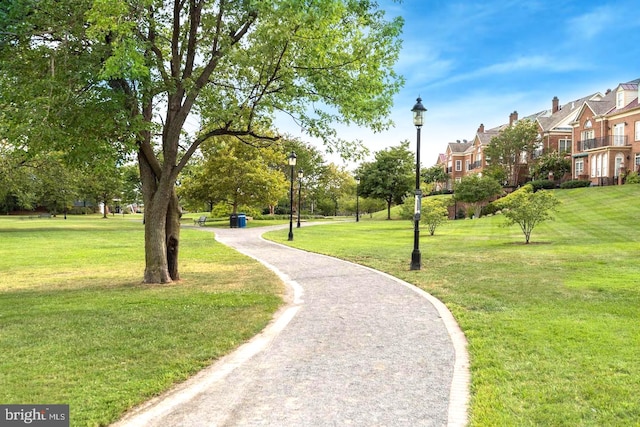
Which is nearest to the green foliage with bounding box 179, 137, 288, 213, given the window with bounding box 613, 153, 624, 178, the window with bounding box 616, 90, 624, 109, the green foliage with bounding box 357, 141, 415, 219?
the green foliage with bounding box 357, 141, 415, 219

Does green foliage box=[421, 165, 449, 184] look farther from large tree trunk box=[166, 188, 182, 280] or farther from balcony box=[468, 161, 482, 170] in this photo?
large tree trunk box=[166, 188, 182, 280]

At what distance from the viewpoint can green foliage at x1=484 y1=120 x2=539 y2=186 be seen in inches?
2007

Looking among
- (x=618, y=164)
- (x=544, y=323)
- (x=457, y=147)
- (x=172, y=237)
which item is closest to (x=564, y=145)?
(x=618, y=164)

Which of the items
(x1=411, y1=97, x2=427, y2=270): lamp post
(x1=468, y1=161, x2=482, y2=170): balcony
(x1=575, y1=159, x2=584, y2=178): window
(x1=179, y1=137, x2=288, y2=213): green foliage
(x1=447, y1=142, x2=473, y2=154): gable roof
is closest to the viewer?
(x1=411, y1=97, x2=427, y2=270): lamp post

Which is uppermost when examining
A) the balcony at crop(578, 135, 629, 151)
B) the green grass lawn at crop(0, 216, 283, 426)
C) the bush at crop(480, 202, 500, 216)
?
the balcony at crop(578, 135, 629, 151)

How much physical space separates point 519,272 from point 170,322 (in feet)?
26.5

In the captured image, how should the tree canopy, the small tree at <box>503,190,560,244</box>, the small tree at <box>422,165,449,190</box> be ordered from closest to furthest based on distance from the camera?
the tree canopy, the small tree at <box>503,190,560,244</box>, the small tree at <box>422,165,449,190</box>

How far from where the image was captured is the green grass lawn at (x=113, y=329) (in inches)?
164

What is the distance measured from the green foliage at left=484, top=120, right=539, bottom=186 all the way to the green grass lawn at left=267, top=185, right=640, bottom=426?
1459 inches

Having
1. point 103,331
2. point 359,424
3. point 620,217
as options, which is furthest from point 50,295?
point 620,217

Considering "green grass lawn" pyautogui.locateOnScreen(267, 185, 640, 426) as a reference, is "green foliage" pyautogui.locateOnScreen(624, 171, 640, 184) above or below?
above

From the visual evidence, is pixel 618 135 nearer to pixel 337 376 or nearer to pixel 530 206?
pixel 530 206

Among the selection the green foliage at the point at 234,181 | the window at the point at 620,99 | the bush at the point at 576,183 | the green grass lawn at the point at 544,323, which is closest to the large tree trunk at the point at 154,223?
the green grass lawn at the point at 544,323

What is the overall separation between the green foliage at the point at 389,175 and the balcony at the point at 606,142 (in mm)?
17370
